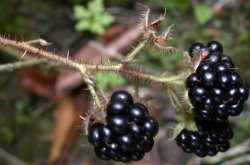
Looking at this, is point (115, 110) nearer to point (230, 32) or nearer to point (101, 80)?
point (101, 80)

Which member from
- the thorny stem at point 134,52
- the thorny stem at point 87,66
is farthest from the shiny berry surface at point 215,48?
the thorny stem at point 134,52

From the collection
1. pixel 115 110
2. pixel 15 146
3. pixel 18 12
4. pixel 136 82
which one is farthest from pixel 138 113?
pixel 18 12

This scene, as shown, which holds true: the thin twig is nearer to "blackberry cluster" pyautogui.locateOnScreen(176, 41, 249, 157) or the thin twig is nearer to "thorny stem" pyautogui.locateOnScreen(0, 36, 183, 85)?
"thorny stem" pyautogui.locateOnScreen(0, 36, 183, 85)

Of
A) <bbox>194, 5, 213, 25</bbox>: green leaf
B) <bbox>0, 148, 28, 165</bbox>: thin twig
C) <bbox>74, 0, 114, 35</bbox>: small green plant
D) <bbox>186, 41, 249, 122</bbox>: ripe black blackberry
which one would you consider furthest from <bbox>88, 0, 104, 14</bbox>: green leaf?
<bbox>186, 41, 249, 122</bbox>: ripe black blackberry

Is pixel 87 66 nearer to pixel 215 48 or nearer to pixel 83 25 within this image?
pixel 215 48

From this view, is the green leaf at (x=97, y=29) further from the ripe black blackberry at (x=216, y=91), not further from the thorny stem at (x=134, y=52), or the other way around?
the ripe black blackberry at (x=216, y=91)

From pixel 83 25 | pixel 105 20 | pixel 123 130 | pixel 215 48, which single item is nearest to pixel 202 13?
pixel 105 20
